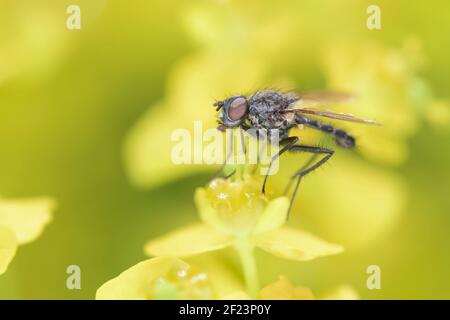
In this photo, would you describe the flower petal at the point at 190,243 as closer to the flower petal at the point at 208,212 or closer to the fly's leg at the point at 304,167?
the flower petal at the point at 208,212

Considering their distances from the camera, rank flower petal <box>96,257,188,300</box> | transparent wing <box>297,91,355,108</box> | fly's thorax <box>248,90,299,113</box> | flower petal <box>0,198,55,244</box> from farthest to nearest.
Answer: transparent wing <box>297,91,355,108</box>, fly's thorax <box>248,90,299,113</box>, flower petal <box>0,198,55,244</box>, flower petal <box>96,257,188,300</box>

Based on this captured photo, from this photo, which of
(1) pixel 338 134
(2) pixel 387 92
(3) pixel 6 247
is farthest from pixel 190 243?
(2) pixel 387 92

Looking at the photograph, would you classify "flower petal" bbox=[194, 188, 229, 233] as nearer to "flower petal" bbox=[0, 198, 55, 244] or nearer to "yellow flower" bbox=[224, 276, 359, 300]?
"yellow flower" bbox=[224, 276, 359, 300]

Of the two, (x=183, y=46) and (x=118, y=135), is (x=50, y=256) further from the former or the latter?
(x=183, y=46)

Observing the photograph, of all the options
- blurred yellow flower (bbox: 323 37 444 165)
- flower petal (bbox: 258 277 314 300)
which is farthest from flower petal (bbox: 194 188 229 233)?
blurred yellow flower (bbox: 323 37 444 165)

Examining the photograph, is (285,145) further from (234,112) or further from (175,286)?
(175,286)
